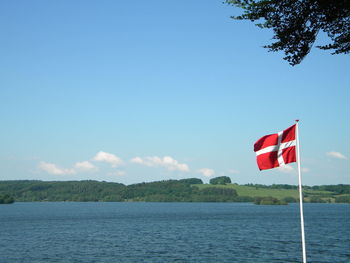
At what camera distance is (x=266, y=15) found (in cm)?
1933

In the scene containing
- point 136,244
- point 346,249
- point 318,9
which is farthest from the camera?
point 136,244

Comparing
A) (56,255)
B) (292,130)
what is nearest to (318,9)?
(292,130)

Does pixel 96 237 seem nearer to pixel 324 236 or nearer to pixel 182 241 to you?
pixel 182 241

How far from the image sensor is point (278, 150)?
69.3 feet

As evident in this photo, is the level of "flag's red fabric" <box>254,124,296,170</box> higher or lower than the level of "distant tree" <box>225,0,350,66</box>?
lower

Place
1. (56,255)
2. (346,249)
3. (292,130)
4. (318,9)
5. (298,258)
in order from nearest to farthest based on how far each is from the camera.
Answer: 1. (318,9)
2. (292,130)
3. (298,258)
4. (56,255)
5. (346,249)

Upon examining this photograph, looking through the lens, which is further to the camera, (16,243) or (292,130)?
(16,243)

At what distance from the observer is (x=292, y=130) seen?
68.8 feet

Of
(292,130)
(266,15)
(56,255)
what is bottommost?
(56,255)

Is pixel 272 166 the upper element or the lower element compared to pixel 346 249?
upper

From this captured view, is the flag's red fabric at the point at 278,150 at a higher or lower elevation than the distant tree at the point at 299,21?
lower

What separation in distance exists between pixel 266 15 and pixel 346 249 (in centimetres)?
4496

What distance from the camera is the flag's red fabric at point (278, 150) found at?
824 inches

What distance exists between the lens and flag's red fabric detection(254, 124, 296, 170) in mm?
20938
